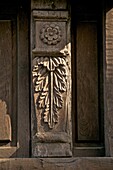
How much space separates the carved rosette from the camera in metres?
3.98

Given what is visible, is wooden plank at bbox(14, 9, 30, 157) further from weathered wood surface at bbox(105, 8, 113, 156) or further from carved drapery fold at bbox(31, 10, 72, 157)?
weathered wood surface at bbox(105, 8, 113, 156)

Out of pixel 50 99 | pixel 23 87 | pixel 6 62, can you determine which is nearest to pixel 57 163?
pixel 50 99

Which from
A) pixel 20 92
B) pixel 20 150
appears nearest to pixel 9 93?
pixel 20 92

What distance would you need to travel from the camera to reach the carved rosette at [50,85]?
3.98m

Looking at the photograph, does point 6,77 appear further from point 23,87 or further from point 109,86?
point 109,86

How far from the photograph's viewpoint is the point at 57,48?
4020mm

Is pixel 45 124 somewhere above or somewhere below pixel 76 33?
below

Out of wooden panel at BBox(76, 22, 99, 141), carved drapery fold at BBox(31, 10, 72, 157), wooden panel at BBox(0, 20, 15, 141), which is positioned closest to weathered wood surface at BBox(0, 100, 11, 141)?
wooden panel at BBox(0, 20, 15, 141)

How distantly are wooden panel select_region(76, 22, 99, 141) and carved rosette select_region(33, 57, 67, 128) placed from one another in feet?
0.47

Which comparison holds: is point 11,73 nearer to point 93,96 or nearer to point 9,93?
point 9,93

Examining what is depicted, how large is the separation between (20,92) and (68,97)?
10.4 inches

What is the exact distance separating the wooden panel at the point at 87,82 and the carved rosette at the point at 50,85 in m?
0.14

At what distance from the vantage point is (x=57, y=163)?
392cm

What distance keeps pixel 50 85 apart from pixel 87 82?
0.23 meters
